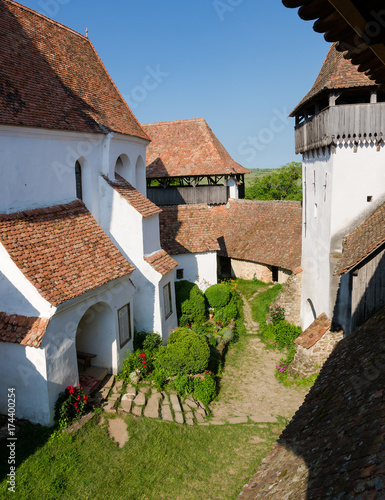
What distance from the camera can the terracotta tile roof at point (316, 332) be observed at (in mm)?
14617

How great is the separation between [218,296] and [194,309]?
1970 mm

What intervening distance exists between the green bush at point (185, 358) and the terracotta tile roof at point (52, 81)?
8830 mm

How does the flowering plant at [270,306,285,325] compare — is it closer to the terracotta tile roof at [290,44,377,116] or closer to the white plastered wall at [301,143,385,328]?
the white plastered wall at [301,143,385,328]

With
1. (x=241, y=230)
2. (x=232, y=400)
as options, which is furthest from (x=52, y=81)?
(x=241, y=230)

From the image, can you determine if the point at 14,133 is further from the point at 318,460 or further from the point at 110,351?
the point at 318,460

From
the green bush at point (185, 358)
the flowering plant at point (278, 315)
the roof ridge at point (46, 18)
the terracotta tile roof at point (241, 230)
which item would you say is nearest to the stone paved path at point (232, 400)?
the green bush at point (185, 358)

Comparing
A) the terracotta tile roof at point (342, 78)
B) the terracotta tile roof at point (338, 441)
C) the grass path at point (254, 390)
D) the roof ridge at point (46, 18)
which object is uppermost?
the roof ridge at point (46, 18)

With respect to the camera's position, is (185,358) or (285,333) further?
(285,333)

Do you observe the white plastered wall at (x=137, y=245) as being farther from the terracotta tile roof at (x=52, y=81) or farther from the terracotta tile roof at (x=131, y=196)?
the terracotta tile roof at (x=52, y=81)

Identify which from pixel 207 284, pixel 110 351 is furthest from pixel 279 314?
pixel 110 351

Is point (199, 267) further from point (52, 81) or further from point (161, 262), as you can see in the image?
point (52, 81)

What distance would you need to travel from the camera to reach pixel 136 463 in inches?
399

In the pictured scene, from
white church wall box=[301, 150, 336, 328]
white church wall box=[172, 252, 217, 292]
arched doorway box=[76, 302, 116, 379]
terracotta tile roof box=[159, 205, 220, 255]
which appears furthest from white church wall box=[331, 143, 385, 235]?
white church wall box=[172, 252, 217, 292]

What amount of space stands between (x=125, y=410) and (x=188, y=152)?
2173 cm
